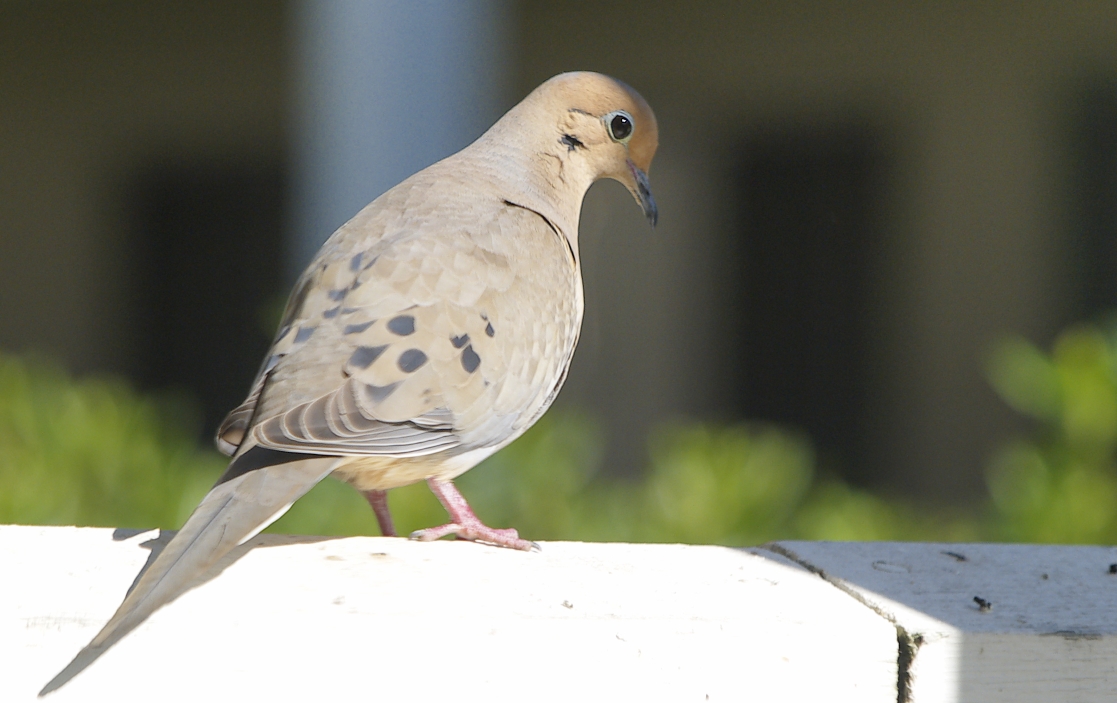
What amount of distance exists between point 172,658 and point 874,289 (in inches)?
269

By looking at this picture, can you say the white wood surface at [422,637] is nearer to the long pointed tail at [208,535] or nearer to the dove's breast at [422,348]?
the long pointed tail at [208,535]

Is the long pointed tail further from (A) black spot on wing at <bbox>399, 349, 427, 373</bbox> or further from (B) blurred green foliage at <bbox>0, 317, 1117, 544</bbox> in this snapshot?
(B) blurred green foliage at <bbox>0, 317, 1117, 544</bbox>

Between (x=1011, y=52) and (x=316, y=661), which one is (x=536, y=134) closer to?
(x=316, y=661)

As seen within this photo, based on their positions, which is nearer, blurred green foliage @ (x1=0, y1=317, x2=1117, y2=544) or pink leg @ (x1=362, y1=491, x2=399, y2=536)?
pink leg @ (x1=362, y1=491, x2=399, y2=536)

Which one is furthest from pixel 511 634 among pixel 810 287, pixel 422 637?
pixel 810 287

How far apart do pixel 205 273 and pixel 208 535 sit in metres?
7.66

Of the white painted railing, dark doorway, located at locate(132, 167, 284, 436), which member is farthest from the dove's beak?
dark doorway, located at locate(132, 167, 284, 436)

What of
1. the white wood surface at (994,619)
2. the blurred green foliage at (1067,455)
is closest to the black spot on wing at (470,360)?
the white wood surface at (994,619)

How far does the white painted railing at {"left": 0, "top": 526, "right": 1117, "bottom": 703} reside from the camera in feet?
5.18

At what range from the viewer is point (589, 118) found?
2664mm

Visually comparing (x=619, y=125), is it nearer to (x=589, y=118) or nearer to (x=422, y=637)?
(x=589, y=118)

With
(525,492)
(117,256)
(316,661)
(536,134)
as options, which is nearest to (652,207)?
(536,134)

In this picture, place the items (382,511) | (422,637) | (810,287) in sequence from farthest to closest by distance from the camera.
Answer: (810,287) → (382,511) → (422,637)

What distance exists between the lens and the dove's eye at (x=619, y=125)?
2.67 meters
